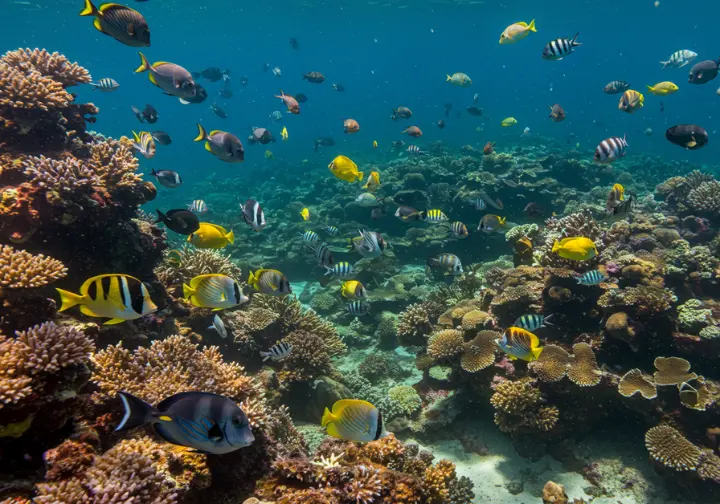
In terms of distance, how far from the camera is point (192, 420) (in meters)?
2.09

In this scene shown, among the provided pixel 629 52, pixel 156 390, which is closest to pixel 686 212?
pixel 156 390

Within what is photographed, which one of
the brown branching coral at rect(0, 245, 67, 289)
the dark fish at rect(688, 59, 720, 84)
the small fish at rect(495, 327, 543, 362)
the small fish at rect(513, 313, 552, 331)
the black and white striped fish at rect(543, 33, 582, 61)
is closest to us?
the brown branching coral at rect(0, 245, 67, 289)

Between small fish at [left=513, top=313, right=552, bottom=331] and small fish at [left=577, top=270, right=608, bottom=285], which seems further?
small fish at [left=577, top=270, right=608, bottom=285]

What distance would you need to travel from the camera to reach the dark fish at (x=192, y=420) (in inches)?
80.2

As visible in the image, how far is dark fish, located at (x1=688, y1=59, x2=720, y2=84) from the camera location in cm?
788

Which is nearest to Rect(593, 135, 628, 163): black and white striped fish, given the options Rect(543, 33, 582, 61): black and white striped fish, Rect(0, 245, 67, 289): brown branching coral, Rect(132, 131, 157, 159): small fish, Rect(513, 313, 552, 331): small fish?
Rect(543, 33, 582, 61): black and white striped fish

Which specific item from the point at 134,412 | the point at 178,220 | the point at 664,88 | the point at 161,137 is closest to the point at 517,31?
the point at 664,88

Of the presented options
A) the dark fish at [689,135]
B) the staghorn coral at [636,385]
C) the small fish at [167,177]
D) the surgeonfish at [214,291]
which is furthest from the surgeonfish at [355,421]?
the dark fish at [689,135]

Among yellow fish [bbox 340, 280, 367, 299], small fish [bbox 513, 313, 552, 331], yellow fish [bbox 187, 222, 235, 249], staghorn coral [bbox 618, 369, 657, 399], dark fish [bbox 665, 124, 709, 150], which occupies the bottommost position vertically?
staghorn coral [bbox 618, 369, 657, 399]

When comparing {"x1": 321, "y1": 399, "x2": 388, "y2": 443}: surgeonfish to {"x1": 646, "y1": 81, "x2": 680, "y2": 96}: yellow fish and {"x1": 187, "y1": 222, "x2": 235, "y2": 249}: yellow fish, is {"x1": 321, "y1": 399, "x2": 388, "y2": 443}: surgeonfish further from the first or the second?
{"x1": 646, "y1": 81, "x2": 680, "y2": 96}: yellow fish

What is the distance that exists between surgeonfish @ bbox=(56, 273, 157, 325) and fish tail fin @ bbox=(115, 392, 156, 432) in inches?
45.2

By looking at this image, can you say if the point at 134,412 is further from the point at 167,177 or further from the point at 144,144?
the point at 144,144

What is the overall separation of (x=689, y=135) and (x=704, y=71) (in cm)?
363

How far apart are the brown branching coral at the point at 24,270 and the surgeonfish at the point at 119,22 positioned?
2.55 m
